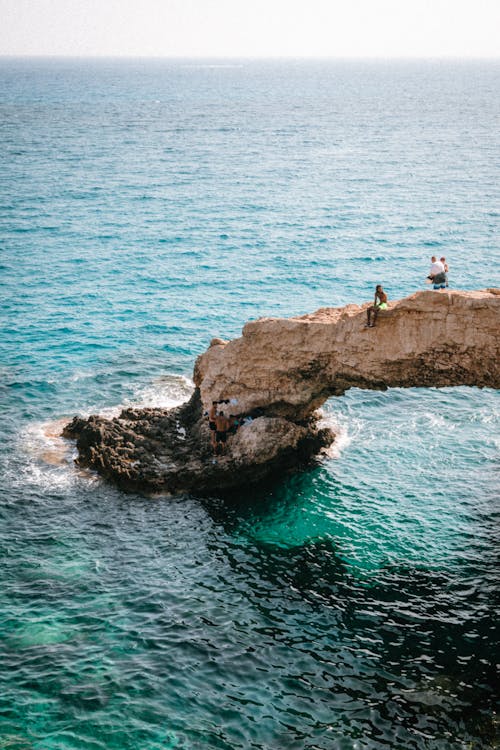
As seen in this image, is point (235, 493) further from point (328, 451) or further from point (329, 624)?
point (329, 624)

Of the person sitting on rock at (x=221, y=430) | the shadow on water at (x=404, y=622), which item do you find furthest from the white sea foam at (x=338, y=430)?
the shadow on water at (x=404, y=622)

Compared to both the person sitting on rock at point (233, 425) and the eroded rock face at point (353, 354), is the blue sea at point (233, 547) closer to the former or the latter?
the person sitting on rock at point (233, 425)

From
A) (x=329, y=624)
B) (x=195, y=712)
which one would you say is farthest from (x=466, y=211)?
(x=195, y=712)

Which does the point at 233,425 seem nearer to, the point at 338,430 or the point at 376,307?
the point at 338,430

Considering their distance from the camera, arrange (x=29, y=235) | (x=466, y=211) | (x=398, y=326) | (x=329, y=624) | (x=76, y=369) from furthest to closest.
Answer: (x=466, y=211) < (x=29, y=235) < (x=76, y=369) < (x=398, y=326) < (x=329, y=624)

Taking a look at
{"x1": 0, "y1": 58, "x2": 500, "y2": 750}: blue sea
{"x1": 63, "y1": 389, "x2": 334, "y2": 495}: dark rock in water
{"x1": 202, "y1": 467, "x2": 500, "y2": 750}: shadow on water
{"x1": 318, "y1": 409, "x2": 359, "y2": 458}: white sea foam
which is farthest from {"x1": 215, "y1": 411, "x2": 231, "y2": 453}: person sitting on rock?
{"x1": 318, "y1": 409, "x2": 359, "y2": 458}: white sea foam
